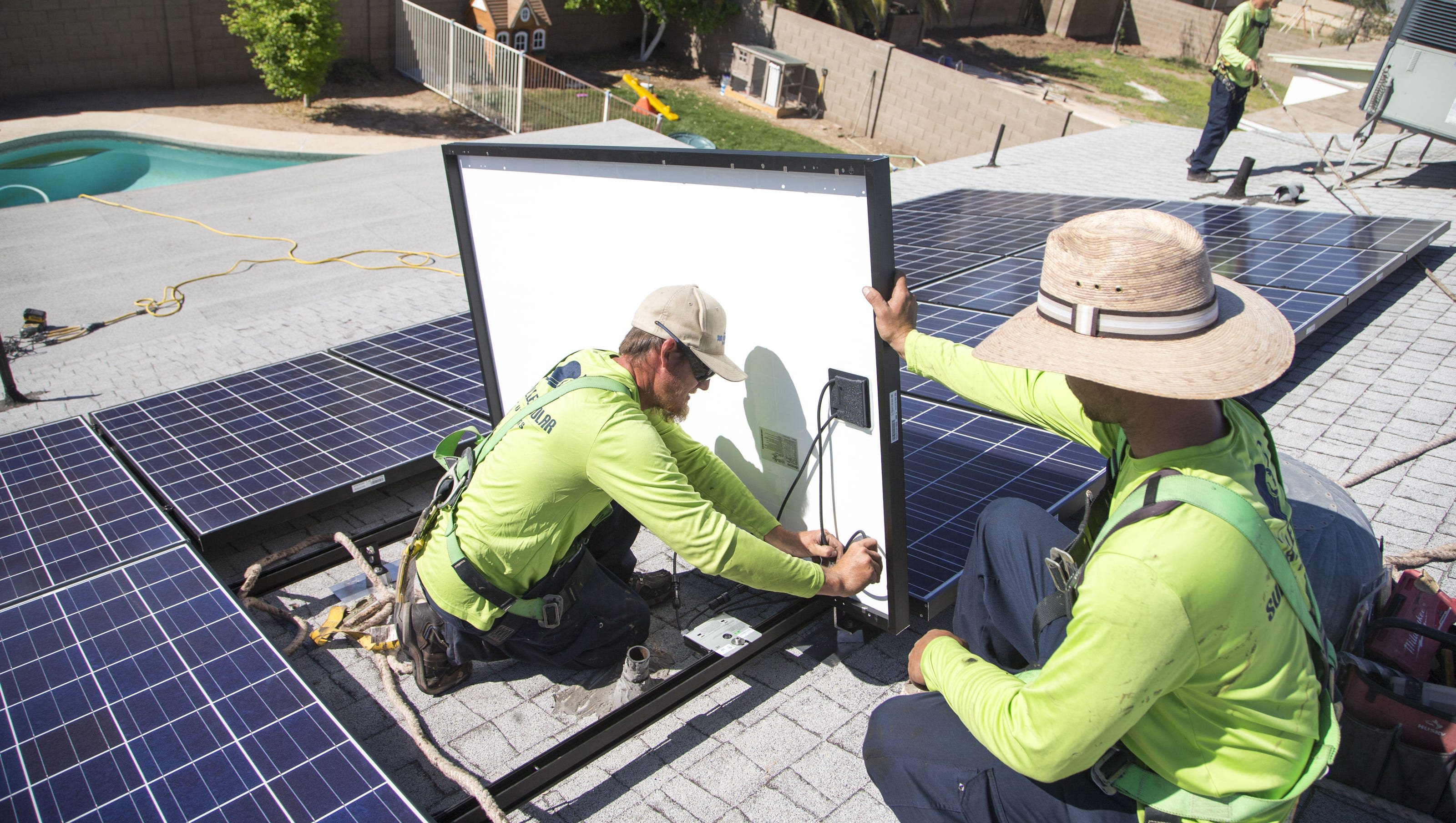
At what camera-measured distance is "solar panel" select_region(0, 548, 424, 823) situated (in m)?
2.47

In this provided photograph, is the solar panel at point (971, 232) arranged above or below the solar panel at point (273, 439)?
above

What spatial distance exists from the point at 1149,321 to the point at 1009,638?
127 cm

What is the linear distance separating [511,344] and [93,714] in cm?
213

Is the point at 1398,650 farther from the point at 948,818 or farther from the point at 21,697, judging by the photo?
the point at 21,697

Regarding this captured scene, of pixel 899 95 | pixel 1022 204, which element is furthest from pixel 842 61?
pixel 1022 204

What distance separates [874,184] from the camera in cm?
248

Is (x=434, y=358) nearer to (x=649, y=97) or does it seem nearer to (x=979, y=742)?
(x=979, y=742)

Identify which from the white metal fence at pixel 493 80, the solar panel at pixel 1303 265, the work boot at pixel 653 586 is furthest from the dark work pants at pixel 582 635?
the white metal fence at pixel 493 80

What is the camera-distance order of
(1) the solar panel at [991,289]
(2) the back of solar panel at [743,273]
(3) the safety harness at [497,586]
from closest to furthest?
1. (2) the back of solar panel at [743,273]
2. (3) the safety harness at [497,586]
3. (1) the solar panel at [991,289]

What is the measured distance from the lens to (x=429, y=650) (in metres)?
3.33

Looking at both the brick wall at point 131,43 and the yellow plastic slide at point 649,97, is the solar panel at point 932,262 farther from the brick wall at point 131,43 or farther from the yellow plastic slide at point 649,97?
the brick wall at point 131,43

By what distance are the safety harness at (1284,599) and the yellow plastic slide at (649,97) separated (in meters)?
24.2

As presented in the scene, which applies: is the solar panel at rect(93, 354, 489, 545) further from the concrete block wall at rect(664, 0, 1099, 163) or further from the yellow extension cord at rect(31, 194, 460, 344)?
the concrete block wall at rect(664, 0, 1099, 163)

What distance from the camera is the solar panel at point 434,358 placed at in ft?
17.1
